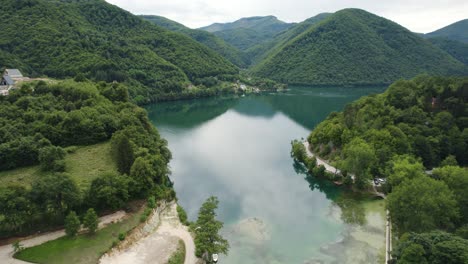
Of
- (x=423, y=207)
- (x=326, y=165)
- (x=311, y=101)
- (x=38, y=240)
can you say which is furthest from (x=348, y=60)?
(x=38, y=240)

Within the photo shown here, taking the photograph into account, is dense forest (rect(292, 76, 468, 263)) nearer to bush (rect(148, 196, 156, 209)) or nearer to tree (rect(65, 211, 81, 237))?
bush (rect(148, 196, 156, 209))

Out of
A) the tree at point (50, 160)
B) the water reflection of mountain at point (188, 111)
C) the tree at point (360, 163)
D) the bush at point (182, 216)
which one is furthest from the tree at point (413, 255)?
the water reflection of mountain at point (188, 111)

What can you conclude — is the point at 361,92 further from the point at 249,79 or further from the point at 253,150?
the point at 253,150

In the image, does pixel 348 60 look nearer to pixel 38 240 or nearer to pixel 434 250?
A: pixel 434 250

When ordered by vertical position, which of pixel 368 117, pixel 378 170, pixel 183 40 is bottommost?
pixel 378 170

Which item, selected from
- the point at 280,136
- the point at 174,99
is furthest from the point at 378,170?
the point at 174,99
